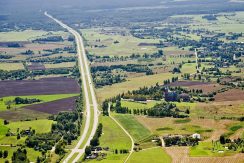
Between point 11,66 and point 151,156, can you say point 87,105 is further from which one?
point 11,66

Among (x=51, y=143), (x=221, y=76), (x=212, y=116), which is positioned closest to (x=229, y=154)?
(x=212, y=116)

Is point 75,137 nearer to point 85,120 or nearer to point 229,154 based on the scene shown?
point 85,120

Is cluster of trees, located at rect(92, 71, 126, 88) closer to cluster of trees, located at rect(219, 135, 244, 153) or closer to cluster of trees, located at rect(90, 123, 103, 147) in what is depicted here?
cluster of trees, located at rect(90, 123, 103, 147)

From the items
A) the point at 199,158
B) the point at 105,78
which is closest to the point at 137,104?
the point at 105,78

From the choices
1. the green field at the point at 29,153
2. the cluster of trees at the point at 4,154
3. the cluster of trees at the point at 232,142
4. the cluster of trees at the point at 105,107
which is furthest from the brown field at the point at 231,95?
the cluster of trees at the point at 4,154

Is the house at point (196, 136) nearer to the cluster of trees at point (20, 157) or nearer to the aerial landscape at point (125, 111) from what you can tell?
the aerial landscape at point (125, 111)
